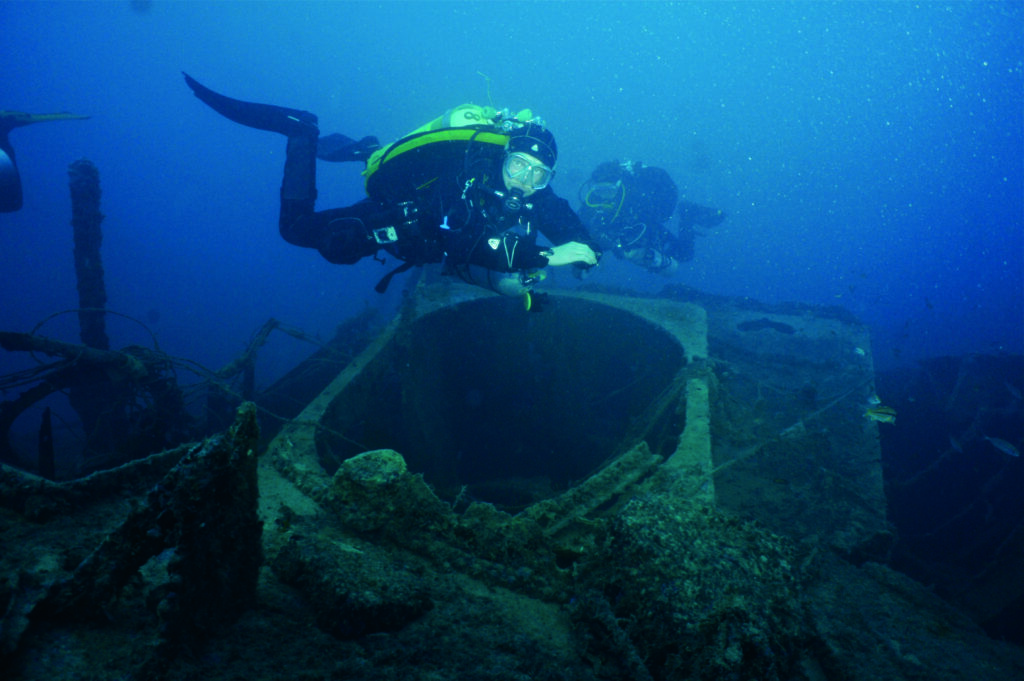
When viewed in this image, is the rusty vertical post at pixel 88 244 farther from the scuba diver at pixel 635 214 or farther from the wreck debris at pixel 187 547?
the scuba diver at pixel 635 214

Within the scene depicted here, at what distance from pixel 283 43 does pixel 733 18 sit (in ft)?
377

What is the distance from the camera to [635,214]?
912cm

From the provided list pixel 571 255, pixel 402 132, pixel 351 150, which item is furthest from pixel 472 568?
pixel 402 132

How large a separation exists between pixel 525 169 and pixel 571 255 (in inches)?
34.7

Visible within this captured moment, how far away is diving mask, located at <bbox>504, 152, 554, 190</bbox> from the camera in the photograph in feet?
12.7

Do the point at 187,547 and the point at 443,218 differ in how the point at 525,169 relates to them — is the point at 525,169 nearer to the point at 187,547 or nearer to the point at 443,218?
the point at 443,218

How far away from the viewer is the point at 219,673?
119 cm

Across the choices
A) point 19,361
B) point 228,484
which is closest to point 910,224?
point 228,484

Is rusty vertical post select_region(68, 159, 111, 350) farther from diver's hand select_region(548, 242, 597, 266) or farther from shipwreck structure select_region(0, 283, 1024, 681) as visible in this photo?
diver's hand select_region(548, 242, 597, 266)

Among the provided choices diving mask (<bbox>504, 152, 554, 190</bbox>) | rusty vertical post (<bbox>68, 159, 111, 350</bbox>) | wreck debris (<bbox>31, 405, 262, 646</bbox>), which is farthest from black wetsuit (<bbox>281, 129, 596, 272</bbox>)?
rusty vertical post (<bbox>68, 159, 111, 350</bbox>)

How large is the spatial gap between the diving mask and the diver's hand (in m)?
0.67

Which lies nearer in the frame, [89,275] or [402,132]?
[89,275]

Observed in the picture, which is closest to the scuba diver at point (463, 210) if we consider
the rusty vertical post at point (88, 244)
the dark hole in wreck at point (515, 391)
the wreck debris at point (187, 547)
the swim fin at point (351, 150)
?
the swim fin at point (351, 150)

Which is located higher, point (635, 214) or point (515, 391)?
point (635, 214)
